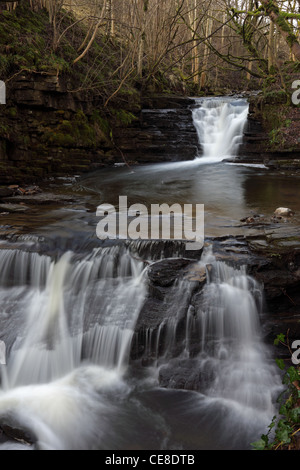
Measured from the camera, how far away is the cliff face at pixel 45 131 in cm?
900

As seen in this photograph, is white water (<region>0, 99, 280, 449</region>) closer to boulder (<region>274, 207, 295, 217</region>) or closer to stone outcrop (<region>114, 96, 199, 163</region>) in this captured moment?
boulder (<region>274, 207, 295, 217</region>)

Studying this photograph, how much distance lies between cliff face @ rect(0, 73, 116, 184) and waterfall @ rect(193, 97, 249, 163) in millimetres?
3517

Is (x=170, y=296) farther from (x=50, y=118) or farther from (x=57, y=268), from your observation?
(x=50, y=118)

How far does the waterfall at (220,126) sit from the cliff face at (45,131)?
352cm

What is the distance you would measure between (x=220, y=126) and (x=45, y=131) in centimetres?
607

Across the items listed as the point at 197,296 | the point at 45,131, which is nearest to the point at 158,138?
the point at 45,131

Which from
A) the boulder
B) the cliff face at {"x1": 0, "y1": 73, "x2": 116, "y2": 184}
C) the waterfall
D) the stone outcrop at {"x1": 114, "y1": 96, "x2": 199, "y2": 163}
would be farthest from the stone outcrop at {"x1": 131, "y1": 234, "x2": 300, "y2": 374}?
the stone outcrop at {"x1": 114, "y1": 96, "x2": 199, "y2": 163}

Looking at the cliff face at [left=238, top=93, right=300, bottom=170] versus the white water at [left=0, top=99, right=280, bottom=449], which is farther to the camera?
the cliff face at [left=238, top=93, right=300, bottom=170]

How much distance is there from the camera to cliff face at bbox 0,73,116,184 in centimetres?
900

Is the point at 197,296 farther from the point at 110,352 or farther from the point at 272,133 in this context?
the point at 272,133

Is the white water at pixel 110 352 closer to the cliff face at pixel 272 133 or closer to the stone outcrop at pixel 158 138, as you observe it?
the stone outcrop at pixel 158 138

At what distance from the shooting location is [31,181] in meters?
9.25

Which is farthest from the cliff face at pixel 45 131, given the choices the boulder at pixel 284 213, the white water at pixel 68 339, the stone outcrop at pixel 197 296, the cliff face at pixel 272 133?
the boulder at pixel 284 213
